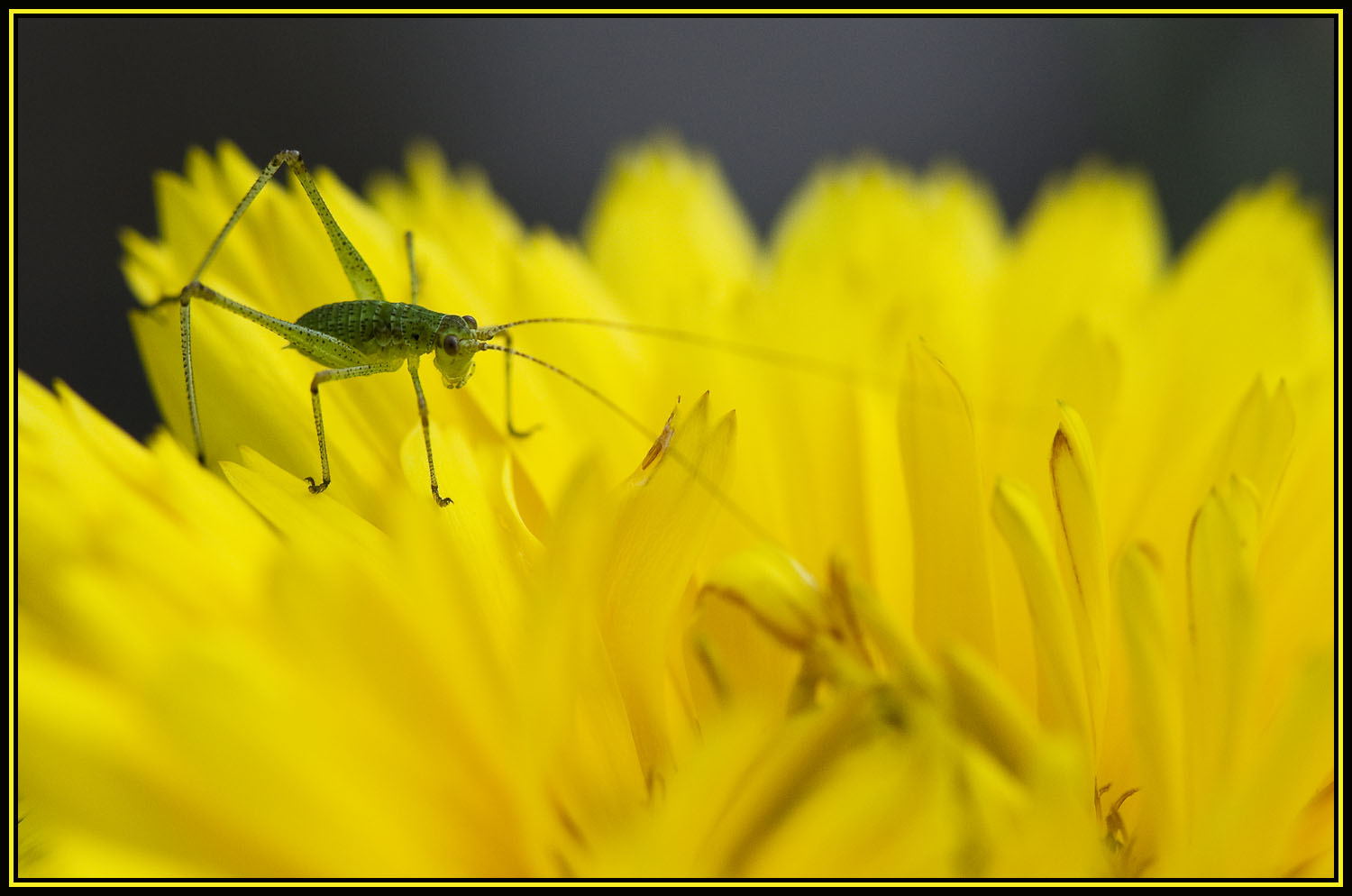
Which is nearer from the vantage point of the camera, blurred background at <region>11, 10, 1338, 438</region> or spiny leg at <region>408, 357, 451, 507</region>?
spiny leg at <region>408, 357, 451, 507</region>

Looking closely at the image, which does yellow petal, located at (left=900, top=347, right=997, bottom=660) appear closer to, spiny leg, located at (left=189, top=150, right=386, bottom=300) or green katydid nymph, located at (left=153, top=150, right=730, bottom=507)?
green katydid nymph, located at (left=153, top=150, right=730, bottom=507)

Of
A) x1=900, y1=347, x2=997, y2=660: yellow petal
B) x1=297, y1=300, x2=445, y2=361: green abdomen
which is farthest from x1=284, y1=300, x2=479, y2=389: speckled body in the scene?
x1=900, y1=347, x2=997, y2=660: yellow petal

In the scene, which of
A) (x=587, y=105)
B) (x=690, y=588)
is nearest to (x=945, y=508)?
(x=690, y=588)

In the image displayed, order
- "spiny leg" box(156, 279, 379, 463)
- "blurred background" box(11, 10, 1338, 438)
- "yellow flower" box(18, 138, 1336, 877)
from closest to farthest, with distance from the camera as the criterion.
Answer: "yellow flower" box(18, 138, 1336, 877), "spiny leg" box(156, 279, 379, 463), "blurred background" box(11, 10, 1338, 438)

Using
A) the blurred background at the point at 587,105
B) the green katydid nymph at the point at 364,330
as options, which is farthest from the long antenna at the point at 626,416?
the blurred background at the point at 587,105

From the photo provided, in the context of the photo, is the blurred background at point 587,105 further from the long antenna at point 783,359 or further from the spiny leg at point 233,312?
the long antenna at point 783,359

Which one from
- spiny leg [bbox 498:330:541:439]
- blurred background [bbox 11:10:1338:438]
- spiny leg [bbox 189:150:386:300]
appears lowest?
spiny leg [bbox 498:330:541:439]

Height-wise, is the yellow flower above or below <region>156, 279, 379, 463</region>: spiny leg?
below
